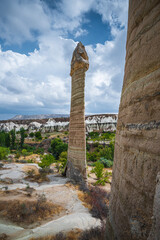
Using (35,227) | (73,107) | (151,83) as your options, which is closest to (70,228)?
(35,227)

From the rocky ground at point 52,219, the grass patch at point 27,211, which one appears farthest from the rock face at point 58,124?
the grass patch at point 27,211

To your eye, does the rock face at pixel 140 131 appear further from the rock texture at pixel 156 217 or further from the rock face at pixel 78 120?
the rock face at pixel 78 120

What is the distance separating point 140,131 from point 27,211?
181 inches

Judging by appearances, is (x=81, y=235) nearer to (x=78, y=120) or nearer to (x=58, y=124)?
(x=78, y=120)

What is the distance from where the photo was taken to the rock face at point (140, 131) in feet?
4.04

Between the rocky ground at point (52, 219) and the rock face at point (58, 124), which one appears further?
the rock face at point (58, 124)

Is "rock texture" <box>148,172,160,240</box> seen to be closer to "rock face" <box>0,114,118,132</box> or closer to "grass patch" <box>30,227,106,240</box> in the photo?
"grass patch" <box>30,227,106,240</box>

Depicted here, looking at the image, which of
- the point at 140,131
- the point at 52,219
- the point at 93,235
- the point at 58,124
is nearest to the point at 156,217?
the point at 140,131

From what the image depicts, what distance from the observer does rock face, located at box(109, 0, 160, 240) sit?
123cm

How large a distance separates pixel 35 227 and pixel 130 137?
3.90 m

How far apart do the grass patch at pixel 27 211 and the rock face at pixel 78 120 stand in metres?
2.86

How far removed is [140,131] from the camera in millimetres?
1383

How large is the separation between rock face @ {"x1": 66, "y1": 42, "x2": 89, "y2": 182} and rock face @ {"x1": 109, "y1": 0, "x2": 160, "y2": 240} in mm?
5795

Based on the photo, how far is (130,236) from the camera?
55.1 inches
